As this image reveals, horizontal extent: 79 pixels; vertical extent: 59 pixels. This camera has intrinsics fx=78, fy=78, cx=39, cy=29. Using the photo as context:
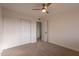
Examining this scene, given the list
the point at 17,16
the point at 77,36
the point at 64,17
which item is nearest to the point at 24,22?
the point at 17,16

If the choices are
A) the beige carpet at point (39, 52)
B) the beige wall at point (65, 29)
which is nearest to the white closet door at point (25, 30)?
the beige carpet at point (39, 52)

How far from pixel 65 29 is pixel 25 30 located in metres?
2.87

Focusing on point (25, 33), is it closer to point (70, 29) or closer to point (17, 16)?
point (17, 16)

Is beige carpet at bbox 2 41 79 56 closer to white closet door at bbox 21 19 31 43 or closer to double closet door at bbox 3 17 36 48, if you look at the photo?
double closet door at bbox 3 17 36 48

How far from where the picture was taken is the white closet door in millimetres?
5621

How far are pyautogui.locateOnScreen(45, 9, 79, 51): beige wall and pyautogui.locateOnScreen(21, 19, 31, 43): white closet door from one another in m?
1.78

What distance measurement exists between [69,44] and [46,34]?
99.4 inches

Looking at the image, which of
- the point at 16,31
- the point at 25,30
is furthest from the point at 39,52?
the point at 25,30

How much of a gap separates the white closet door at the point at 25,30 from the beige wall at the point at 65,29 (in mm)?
1784

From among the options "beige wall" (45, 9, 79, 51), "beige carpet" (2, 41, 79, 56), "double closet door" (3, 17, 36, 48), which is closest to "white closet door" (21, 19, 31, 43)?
"double closet door" (3, 17, 36, 48)

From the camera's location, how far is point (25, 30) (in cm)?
588

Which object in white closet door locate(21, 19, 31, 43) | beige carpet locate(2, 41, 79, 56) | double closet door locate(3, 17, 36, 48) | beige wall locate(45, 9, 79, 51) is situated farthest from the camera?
white closet door locate(21, 19, 31, 43)

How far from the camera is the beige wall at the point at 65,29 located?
4.21 metres

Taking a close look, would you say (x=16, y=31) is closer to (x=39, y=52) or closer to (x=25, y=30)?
(x=25, y=30)
